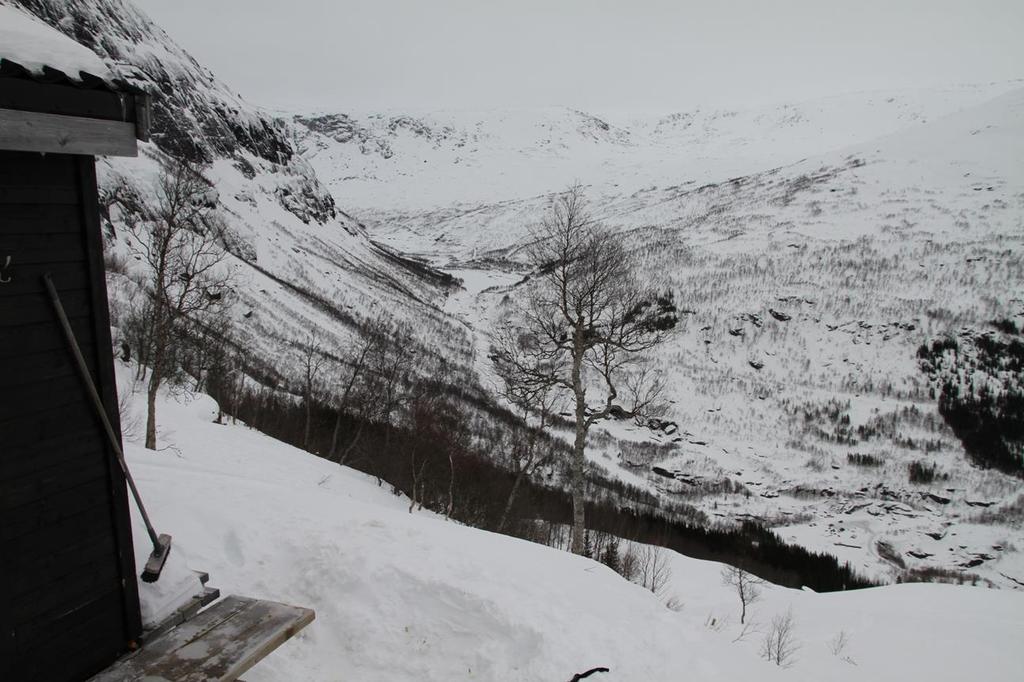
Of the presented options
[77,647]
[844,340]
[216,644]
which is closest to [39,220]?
[77,647]

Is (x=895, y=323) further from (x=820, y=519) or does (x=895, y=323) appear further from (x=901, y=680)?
(x=901, y=680)

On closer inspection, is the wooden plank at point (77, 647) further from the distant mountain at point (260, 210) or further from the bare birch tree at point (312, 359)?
the distant mountain at point (260, 210)

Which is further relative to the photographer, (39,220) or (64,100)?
(39,220)

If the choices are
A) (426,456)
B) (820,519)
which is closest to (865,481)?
(820,519)

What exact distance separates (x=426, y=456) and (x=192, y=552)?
17.6 meters

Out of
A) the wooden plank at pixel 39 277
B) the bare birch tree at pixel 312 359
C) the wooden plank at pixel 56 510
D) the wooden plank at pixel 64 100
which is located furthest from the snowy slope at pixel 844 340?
the wooden plank at pixel 64 100

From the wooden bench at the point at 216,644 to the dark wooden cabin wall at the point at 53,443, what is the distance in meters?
0.31

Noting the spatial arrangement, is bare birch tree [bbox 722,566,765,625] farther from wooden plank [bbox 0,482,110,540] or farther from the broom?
wooden plank [bbox 0,482,110,540]

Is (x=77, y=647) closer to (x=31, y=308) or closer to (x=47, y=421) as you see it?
(x=47, y=421)

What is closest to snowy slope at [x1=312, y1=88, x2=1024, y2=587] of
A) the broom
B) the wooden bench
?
the wooden bench

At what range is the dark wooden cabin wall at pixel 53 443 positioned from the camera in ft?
11.4

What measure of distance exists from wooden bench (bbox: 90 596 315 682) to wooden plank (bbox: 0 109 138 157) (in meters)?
3.54

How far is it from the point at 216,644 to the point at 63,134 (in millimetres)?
3705

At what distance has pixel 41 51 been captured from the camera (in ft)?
11.2
